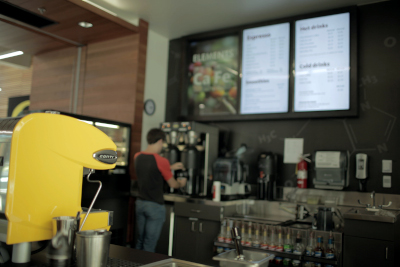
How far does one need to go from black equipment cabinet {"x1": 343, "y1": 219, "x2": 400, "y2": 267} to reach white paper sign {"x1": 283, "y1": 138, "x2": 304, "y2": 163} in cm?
118

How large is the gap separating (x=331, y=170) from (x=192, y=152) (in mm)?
1488

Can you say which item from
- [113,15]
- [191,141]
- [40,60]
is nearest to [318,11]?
[191,141]

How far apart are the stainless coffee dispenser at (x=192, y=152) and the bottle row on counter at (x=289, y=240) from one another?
2.27 feet

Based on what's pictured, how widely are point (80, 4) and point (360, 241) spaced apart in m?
3.54

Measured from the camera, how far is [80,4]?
3.71 m

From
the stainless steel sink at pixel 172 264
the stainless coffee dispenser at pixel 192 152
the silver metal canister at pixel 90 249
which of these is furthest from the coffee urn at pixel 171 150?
the silver metal canister at pixel 90 249

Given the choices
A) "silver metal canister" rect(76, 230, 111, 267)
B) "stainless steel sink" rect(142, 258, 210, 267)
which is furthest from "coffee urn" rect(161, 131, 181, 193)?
"silver metal canister" rect(76, 230, 111, 267)

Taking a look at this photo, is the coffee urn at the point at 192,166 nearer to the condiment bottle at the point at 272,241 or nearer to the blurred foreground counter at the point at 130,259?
the condiment bottle at the point at 272,241

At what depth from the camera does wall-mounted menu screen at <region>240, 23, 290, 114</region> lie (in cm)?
418

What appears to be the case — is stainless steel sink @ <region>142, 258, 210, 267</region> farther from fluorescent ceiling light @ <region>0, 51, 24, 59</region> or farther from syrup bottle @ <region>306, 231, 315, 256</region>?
fluorescent ceiling light @ <region>0, 51, 24, 59</region>

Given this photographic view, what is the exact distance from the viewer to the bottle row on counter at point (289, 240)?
304 cm

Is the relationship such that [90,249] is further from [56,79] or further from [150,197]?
[56,79]

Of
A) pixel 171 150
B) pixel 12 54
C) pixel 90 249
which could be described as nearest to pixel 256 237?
pixel 171 150

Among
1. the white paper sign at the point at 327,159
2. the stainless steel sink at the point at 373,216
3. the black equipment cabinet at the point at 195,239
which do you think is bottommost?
the black equipment cabinet at the point at 195,239
